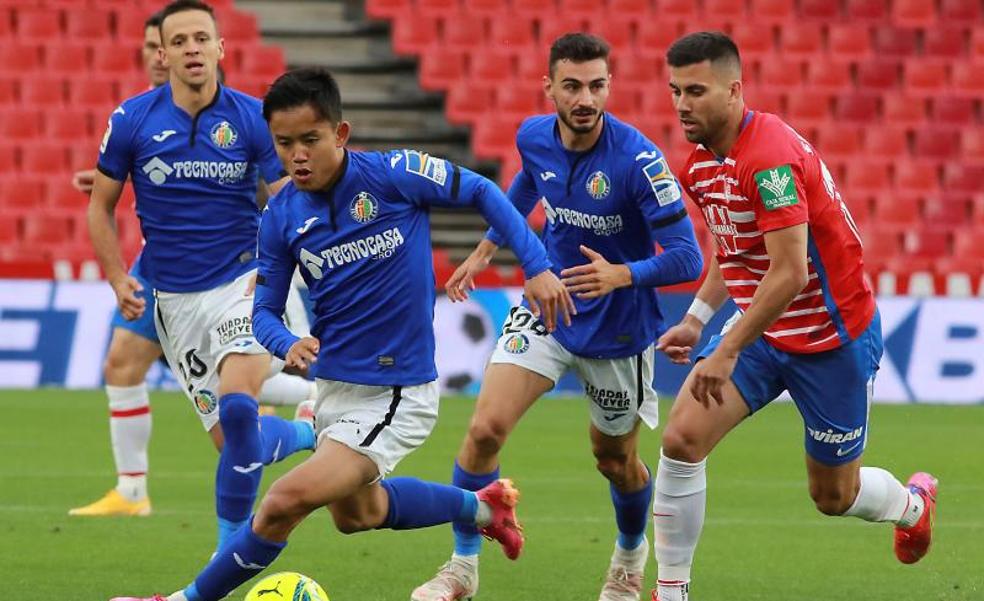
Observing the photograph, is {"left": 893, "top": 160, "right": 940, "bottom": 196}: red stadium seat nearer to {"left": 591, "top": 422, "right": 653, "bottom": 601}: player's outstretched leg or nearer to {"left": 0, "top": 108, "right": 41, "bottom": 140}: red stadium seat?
{"left": 0, "top": 108, "right": 41, "bottom": 140}: red stadium seat

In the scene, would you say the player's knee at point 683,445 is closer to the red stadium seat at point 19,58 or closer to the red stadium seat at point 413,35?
the red stadium seat at point 413,35

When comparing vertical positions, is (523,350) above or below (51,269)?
above

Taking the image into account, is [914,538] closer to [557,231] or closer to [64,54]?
[557,231]

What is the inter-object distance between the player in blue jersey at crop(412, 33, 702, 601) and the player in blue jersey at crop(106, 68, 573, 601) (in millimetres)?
558

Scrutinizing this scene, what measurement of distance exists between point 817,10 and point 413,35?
4498 mm

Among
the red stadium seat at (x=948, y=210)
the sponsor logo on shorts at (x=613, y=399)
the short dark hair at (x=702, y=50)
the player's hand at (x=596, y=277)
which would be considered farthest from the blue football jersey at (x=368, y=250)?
the red stadium seat at (x=948, y=210)

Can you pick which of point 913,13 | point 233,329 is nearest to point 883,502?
point 233,329

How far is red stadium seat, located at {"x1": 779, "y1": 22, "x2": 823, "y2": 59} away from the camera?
19.6 m

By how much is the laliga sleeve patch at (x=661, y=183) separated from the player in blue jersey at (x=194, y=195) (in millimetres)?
1697

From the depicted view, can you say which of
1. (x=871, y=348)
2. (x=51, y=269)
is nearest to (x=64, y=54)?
(x=51, y=269)

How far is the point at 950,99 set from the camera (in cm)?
1941

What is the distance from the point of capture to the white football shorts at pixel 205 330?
7523mm

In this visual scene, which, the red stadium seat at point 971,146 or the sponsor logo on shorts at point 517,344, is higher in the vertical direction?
the sponsor logo on shorts at point 517,344

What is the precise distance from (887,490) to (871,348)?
61cm
